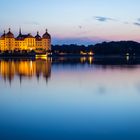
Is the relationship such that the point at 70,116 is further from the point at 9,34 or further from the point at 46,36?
the point at 46,36

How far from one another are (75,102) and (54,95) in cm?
191

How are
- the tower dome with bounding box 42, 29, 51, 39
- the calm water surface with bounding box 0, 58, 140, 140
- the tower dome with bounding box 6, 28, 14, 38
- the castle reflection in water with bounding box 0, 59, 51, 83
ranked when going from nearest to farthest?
the calm water surface with bounding box 0, 58, 140, 140
the castle reflection in water with bounding box 0, 59, 51, 83
the tower dome with bounding box 6, 28, 14, 38
the tower dome with bounding box 42, 29, 51, 39

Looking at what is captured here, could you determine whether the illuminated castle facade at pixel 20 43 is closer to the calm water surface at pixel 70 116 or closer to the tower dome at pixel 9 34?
the tower dome at pixel 9 34

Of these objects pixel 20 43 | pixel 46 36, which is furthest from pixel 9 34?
pixel 46 36

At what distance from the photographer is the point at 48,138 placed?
6.57m

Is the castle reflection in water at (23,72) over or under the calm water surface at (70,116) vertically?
under

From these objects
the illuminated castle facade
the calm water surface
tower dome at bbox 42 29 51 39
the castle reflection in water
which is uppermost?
tower dome at bbox 42 29 51 39

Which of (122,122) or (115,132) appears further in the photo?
(122,122)

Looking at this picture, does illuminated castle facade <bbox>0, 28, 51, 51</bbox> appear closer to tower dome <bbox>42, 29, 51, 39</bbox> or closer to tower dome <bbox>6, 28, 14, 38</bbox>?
tower dome <bbox>6, 28, 14, 38</bbox>

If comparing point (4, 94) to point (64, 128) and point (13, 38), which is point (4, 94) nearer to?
point (64, 128)

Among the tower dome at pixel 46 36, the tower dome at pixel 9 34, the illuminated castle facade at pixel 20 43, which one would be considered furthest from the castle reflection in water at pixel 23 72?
the tower dome at pixel 46 36

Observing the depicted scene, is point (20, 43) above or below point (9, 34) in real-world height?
below

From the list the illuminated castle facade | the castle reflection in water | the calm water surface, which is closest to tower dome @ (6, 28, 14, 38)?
the illuminated castle facade

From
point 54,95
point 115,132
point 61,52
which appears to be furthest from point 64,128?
point 61,52
